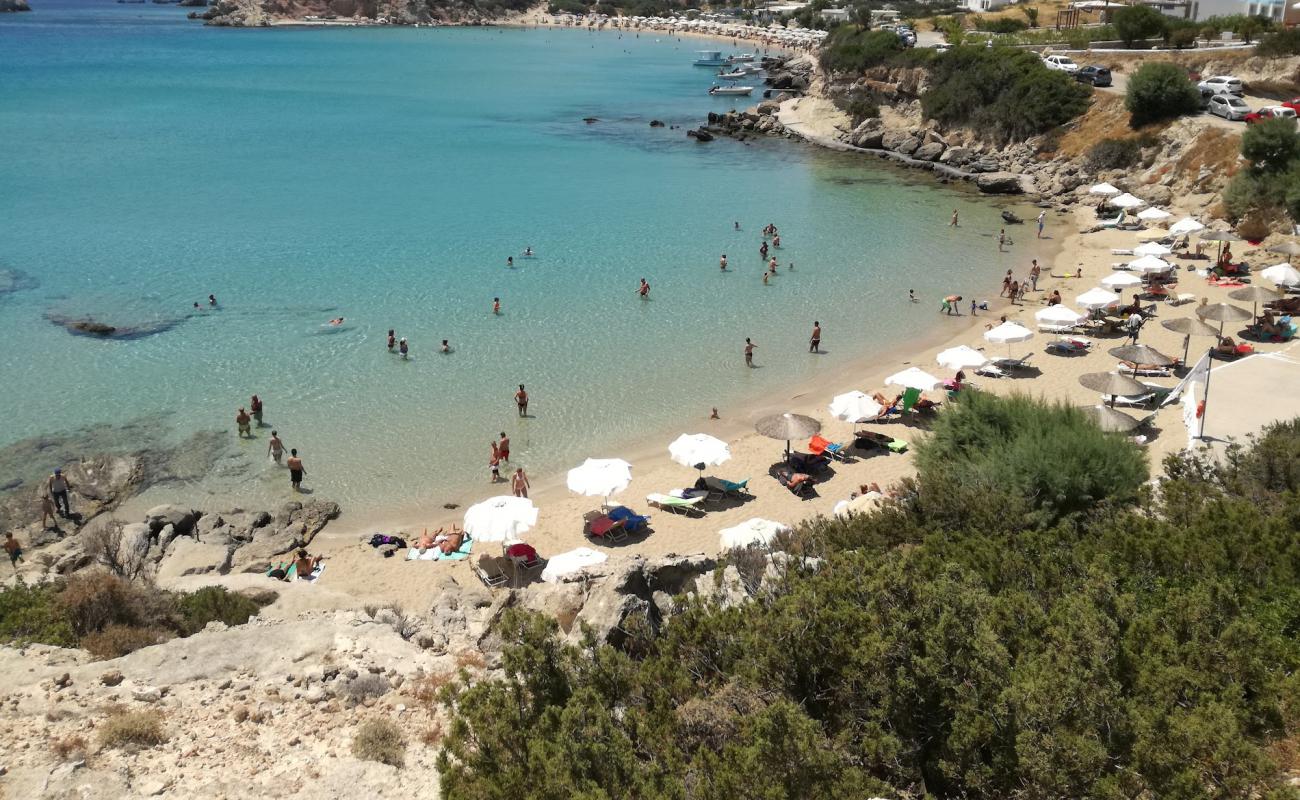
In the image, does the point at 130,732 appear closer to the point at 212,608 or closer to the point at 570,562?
the point at 212,608

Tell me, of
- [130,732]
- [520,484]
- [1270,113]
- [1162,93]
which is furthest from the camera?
[1162,93]

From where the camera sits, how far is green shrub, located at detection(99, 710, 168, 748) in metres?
9.03

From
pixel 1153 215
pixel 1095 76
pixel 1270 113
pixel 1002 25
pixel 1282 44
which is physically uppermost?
pixel 1002 25

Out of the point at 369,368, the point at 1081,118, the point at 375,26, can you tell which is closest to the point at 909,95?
the point at 1081,118

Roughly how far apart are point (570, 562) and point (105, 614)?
7033 mm

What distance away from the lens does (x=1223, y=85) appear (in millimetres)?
45594

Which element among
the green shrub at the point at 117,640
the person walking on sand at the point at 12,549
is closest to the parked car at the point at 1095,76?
the person walking on sand at the point at 12,549

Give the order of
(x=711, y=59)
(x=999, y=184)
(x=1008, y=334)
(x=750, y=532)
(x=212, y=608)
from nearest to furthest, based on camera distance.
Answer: (x=212, y=608), (x=750, y=532), (x=1008, y=334), (x=999, y=184), (x=711, y=59)

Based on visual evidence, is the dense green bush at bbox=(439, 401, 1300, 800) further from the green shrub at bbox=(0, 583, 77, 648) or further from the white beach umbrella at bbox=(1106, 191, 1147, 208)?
the white beach umbrella at bbox=(1106, 191, 1147, 208)

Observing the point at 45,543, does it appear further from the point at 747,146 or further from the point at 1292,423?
the point at 747,146

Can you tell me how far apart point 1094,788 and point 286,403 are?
71.8 feet

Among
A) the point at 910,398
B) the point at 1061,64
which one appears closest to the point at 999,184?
the point at 1061,64

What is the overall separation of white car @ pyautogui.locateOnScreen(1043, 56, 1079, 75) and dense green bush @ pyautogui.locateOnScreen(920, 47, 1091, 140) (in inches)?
30.1

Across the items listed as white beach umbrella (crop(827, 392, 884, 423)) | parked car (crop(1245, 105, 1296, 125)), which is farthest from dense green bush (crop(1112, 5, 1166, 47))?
white beach umbrella (crop(827, 392, 884, 423))
